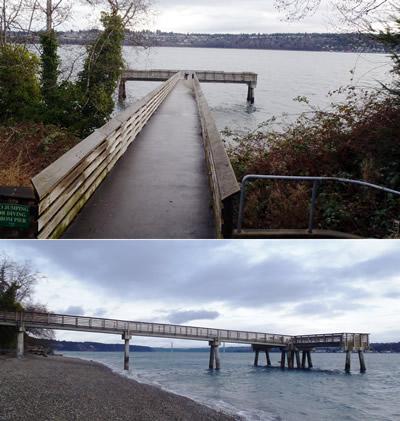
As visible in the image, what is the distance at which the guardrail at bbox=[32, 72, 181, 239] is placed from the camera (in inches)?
255

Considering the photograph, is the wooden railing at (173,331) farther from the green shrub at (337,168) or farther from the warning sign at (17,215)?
the warning sign at (17,215)

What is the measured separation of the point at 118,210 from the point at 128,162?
3550mm

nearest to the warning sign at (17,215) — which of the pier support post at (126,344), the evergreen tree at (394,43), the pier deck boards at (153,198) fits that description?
the pier deck boards at (153,198)

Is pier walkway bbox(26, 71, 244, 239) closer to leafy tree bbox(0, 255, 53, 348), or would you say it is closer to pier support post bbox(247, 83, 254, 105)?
leafy tree bbox(0, 255, 53, 348)

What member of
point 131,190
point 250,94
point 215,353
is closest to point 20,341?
point 215,353

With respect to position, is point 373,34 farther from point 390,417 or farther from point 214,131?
point 390,417

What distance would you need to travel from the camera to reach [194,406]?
20.1 m

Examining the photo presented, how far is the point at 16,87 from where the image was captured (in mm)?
27797

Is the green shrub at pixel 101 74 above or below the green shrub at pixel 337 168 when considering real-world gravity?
above

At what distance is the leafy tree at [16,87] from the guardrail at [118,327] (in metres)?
10.6

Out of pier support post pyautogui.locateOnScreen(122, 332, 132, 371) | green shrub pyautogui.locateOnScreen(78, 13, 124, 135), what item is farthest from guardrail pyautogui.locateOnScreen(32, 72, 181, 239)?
pier support post pyautogui.locateOnScreen(122, 332, 132, 371)

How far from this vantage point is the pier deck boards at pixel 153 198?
7680 millimetres

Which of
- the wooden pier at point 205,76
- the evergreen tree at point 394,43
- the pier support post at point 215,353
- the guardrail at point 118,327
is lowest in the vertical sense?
the pier support post at point 215,353

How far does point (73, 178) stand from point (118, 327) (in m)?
30.2
